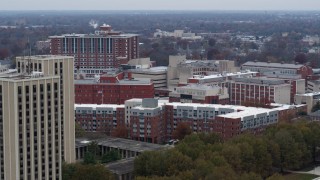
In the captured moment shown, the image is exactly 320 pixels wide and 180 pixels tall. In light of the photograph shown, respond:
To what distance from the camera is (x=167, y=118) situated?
47938 millimetres

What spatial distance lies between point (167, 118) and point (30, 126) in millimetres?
21358

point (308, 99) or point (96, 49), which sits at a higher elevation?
point (96, 49)

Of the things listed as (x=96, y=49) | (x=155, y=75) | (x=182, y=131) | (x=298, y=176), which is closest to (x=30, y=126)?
(x=298, y=176)

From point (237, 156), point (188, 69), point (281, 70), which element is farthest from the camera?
point (281, 70)

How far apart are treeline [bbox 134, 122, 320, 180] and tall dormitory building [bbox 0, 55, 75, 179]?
4507 millimetres

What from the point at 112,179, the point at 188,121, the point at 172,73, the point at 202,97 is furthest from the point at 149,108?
the point at 172,73

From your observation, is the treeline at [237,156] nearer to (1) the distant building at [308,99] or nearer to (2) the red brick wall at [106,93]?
(1) the distant building at [308,99]

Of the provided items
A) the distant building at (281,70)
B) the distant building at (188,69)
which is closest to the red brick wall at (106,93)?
the distant building at (188,69)

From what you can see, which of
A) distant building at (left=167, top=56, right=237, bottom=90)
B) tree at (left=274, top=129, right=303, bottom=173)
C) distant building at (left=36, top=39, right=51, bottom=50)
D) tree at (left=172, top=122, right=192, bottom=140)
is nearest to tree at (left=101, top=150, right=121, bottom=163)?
tree at (left=172, top=122, right=192, bottom=140)

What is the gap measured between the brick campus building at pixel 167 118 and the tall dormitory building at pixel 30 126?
57.6ft

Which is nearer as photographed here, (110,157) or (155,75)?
(110,157)

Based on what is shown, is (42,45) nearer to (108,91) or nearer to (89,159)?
(108,91)

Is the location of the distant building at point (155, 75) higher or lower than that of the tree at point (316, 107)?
higher

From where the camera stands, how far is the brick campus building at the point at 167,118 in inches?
1744
